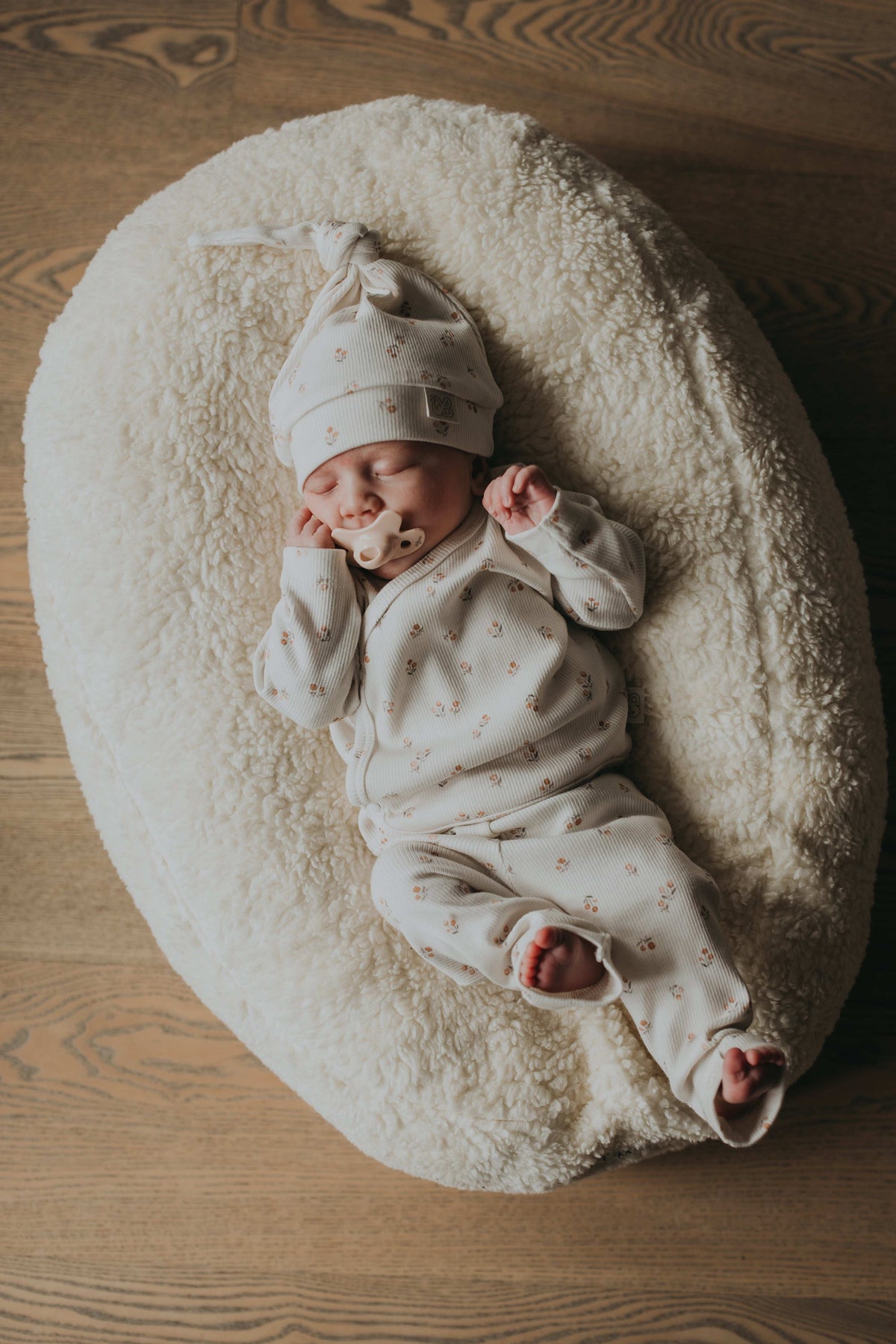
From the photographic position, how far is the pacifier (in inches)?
35.1

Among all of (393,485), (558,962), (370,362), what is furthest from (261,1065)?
(370,362)

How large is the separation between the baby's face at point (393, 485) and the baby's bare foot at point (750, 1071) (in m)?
0.53

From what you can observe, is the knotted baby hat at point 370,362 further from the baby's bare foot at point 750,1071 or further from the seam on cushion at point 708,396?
the baby's bare foot at point 750,1071

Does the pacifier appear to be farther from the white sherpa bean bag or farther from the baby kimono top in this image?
the white sherpa bean bag

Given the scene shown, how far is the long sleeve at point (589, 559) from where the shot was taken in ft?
2.86

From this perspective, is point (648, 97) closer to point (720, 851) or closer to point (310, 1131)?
point (720, 851)

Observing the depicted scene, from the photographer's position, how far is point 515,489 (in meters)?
0.87

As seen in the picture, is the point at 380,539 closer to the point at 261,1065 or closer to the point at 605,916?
the point at 605,916

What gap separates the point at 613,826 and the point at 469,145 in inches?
28.0

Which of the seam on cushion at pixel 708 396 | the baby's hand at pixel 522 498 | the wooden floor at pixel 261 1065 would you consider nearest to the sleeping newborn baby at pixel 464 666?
the baby's hand at pixel 522 498

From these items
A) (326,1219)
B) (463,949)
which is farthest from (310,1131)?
(463,949)

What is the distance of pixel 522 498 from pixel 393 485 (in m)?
0.12

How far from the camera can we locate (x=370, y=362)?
892 mm

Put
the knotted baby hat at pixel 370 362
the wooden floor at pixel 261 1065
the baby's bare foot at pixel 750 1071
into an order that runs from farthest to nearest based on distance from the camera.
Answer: the wooden floor at pixel 261 1065 < the knotted baby hat at pixel 370 362 < the baby's bare foot at pixel 750 1071
